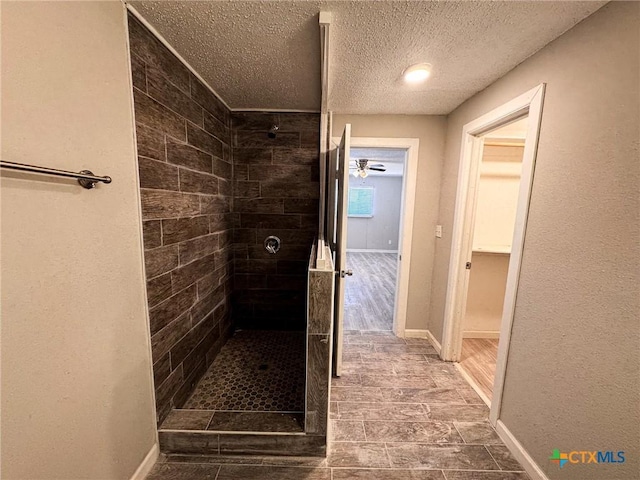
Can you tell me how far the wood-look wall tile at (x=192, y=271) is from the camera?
1571 millimetres

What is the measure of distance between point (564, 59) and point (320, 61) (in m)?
1.27

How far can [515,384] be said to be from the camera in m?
1.48

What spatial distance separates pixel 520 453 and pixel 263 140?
2990 mm

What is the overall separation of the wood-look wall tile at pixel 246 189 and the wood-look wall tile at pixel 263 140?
37 cm

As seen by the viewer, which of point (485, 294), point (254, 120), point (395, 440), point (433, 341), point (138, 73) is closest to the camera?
point (138, 73)

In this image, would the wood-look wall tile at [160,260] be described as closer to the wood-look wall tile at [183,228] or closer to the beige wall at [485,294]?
the wood-look wall tile at [183,228]

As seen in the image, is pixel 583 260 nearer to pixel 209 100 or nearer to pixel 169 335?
pixel 169 335

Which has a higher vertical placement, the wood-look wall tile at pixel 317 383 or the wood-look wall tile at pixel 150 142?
the wood-look wall tile at pixel 150 142

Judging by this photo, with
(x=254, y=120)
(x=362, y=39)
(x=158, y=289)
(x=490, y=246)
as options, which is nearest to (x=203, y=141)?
(x=254, y=120)

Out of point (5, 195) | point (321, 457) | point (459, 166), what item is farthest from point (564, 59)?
point (321, 457)

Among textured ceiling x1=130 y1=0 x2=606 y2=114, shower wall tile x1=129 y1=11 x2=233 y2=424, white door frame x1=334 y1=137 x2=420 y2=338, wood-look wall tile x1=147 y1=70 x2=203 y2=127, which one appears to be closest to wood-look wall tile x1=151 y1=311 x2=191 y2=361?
shower wall tile x1=129 y1=11 x2=233 y2=424

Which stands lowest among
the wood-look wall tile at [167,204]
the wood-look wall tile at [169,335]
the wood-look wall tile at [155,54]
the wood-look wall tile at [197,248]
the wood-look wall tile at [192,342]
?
the wood-look wall tile at [192,342]

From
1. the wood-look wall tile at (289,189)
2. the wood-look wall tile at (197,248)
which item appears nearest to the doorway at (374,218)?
the wood-look wall tile at (289,189)

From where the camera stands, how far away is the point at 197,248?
1831 millimetres
